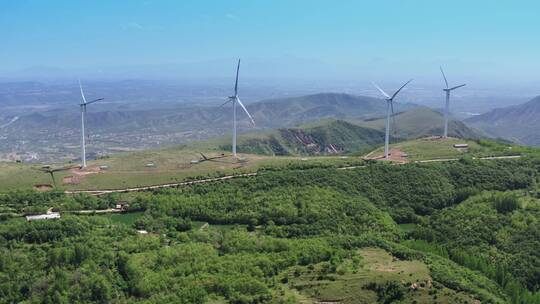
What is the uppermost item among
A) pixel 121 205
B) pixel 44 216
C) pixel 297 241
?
pixel 44 216

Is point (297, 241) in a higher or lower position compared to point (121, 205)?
lower

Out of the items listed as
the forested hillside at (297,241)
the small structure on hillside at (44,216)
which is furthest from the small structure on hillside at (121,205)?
the small structure on hillside at (44,216)

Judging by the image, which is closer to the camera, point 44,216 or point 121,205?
point 44,216

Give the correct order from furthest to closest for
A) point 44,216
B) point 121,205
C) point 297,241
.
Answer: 1. point 121,205
2. point 44,216
3. point 297,241

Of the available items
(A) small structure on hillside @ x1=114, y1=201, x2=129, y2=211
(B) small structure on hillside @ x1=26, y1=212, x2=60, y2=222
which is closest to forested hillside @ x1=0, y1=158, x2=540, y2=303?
(B) small structure on hillside @ x1=26, y1=212, x2=60, y2=222

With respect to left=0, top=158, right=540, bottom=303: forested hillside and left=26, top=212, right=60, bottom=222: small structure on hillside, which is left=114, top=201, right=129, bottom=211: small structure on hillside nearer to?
left=0, top=158, right=540, bottom=303: forested hillside

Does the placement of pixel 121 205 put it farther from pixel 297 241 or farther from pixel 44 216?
pixel 297 241

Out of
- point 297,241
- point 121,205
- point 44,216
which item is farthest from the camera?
point 121,205

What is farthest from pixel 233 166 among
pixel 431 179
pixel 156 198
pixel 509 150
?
pixel 509 150

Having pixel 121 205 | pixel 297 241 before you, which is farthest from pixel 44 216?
pixel 297 241

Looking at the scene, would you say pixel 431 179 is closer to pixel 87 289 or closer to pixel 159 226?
pixel 159 226
